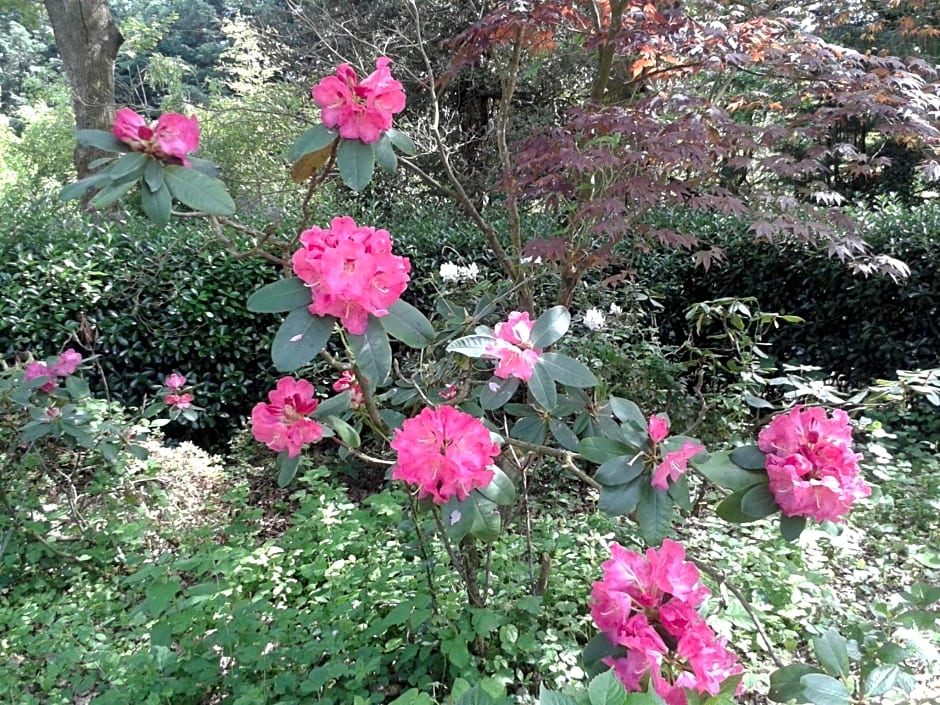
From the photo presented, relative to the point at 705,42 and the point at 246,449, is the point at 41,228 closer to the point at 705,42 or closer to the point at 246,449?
the point at 246,449

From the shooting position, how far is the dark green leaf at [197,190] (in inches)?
38.7

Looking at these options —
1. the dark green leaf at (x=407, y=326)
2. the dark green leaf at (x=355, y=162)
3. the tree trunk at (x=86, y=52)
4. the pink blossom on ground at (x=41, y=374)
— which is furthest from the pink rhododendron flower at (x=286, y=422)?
the tree trunk at (x=86, y=52)

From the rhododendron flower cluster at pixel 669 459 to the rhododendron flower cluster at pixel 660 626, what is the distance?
203mm

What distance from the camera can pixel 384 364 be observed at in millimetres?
952

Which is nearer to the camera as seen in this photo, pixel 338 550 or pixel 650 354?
pixel 338 550

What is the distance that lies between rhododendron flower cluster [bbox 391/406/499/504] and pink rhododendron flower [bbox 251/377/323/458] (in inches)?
11.0

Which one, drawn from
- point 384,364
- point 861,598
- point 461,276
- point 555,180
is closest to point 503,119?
point 555,180

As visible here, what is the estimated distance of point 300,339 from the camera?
0.91m

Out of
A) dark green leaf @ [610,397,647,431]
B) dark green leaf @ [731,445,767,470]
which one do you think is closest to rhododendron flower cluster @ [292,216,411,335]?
dark green leaf @ [610,397,647,431]

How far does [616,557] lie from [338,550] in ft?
3.96

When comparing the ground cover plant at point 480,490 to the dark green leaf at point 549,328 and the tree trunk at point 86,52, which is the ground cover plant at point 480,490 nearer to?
the dark green leaf at point 549,328

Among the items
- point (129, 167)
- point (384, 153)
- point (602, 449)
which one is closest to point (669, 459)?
point (602, 449)

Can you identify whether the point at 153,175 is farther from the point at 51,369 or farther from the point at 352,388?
the point at 51,369

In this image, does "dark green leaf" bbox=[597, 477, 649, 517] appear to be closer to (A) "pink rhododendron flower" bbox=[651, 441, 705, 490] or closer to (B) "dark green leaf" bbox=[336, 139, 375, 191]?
(A) "pink rhododendron flower" bbox=[651, 441, 705, 490]
